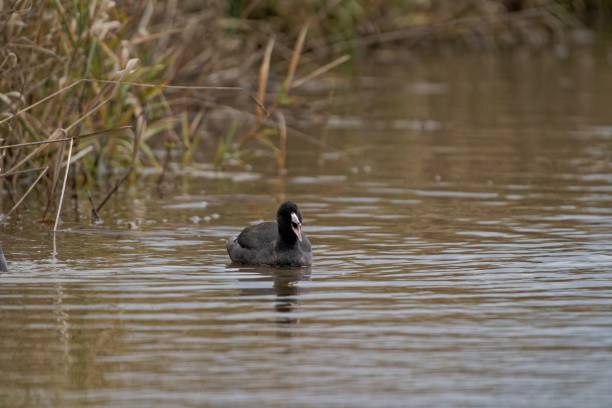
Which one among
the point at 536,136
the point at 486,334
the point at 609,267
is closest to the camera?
the point at 486,334

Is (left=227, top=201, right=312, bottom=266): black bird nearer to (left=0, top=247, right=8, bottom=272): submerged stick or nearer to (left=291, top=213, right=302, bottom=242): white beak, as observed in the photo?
(left=291, top=213, right=302, bottom=242): white beak

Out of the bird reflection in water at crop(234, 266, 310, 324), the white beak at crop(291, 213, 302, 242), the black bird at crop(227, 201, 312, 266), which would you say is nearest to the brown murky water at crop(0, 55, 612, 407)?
the bird reflection in water at crop(234, 266, 310, 324)

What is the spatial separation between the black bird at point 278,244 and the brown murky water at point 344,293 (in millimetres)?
130

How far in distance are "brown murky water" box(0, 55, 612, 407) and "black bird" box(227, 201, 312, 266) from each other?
13 cm

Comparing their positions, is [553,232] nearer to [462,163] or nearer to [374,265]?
[374,265]

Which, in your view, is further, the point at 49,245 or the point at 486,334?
the point at 49,245

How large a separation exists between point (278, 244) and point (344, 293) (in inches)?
47.0

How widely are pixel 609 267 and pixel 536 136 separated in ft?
26.4

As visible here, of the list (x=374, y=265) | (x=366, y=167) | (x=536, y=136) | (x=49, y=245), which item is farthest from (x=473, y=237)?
(x=536, y=136)

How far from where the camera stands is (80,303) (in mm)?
8375

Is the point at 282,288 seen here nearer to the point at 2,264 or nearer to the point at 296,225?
the point at 296,225

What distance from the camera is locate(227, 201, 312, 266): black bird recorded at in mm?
9656

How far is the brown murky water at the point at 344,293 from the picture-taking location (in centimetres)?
659

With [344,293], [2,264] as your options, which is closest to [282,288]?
[344,293]
